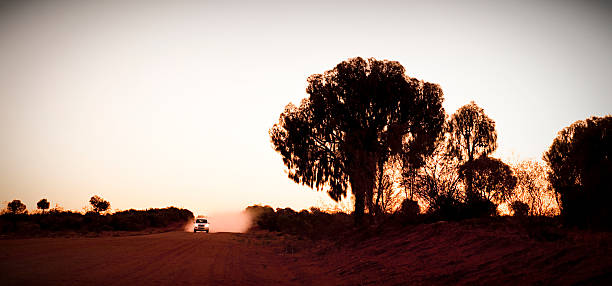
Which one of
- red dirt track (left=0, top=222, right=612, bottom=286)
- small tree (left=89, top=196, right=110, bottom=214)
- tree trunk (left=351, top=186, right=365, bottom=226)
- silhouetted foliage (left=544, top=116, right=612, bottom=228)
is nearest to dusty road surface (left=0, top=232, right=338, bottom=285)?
Answer: red dirt track (left=0, top=222, right=612, bottom=286)

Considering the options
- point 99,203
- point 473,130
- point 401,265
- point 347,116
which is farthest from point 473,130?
point 99,203

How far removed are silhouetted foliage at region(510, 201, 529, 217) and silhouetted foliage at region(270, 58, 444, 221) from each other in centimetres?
1136

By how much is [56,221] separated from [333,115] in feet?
88.5

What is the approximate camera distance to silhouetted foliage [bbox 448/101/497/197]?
104 feet

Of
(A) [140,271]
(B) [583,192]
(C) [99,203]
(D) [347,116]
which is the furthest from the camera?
(C) [99,203]

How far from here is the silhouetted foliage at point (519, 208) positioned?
13231mm

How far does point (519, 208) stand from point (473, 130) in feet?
66.5

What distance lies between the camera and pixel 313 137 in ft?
94.9

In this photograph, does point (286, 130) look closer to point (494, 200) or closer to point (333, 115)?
point (333, 115)

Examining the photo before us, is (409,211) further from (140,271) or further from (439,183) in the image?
(140,271)

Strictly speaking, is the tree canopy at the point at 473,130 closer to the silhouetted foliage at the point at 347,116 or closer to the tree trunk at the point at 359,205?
the silhouetted foliage at the point at 347,116

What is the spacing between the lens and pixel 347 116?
27562mm

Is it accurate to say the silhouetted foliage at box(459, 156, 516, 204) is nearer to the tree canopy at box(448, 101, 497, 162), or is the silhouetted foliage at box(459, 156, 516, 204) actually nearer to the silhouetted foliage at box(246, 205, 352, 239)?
the silhouetted foliage at box(246, 205, 352, 239)

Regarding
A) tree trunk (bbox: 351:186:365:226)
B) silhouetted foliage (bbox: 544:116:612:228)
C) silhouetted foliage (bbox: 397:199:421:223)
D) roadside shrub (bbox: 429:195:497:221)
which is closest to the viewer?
silhouetted foliage (bbox: 544:116:612:228)
